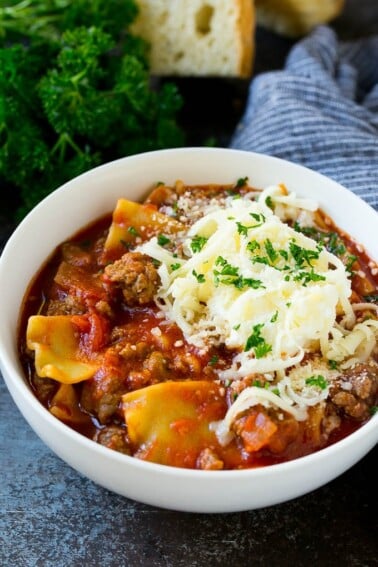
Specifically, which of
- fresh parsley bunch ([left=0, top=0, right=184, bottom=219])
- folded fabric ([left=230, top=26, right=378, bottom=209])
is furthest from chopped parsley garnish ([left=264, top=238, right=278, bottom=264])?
fresh parsley bunch ([left=0, top=0, right=184, bottom=219])

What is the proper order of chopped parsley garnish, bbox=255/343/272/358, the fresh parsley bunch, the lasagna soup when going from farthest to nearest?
the fresh parsley bunch
chopped parsley garnish, bbox=255/343/272/358
the lasagna soup

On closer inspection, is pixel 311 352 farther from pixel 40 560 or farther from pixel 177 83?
pixel 177 83

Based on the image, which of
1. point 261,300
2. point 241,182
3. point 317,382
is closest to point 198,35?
point 241,182

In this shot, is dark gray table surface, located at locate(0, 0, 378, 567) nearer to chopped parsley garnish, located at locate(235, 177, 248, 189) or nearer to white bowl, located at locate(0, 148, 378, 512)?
white bowl, located at locate(0, 148, 378, 512)

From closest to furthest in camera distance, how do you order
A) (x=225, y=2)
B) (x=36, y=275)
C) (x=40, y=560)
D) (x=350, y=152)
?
(x=40, y=560)
(x=36, y=275)
(x=350, y=152)
(x=225, y=2)

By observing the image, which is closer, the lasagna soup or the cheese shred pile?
the lasagna soup

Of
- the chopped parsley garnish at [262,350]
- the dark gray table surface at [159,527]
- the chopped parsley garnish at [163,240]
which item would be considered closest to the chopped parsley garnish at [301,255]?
the chopped parsley garnish at [262,350]

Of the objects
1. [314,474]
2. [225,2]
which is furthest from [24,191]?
[314,474]
